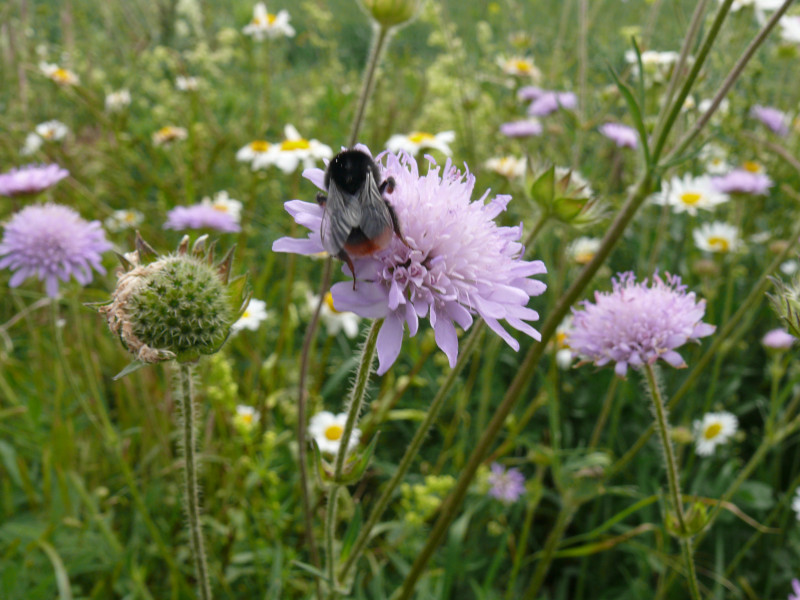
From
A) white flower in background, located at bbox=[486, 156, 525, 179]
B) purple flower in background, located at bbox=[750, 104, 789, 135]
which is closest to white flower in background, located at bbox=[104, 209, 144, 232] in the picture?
white flower in background, located at bbox=[486, 156, 525, 179]

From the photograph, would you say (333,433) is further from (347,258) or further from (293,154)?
(347,258)

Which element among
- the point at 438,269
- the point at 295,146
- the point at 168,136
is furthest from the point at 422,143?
the point at 438,269

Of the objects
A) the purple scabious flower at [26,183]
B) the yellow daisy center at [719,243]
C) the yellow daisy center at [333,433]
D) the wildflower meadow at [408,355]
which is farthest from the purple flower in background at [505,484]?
the purple scabious flower at [26,183]

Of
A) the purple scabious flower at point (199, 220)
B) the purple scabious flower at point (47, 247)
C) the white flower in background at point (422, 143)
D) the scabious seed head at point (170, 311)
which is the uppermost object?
the white flower in background at point (422, 143)

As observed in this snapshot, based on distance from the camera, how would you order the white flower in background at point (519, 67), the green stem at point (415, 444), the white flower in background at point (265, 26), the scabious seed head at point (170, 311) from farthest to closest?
the white flower in background at point (519, 67)
the white flower in background at point (265, 26)
the green stem at point (415, 444)
the scabious seed head at point (170, 311)

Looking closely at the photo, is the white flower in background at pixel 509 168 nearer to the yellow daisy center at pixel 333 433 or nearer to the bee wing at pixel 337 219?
A: the yellow daisy center at pixel 333 433

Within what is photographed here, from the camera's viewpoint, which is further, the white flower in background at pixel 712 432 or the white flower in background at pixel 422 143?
the white flower in background at pixel 422 143

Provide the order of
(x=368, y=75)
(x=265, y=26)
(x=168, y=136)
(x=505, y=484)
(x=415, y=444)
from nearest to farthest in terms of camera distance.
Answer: (x=415, y=444)
(x=368, y=75)
(x=505, y=484)
(x=168, y=136)
(x=265, y=26)

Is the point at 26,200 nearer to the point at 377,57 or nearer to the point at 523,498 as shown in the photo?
the point at 377,57
